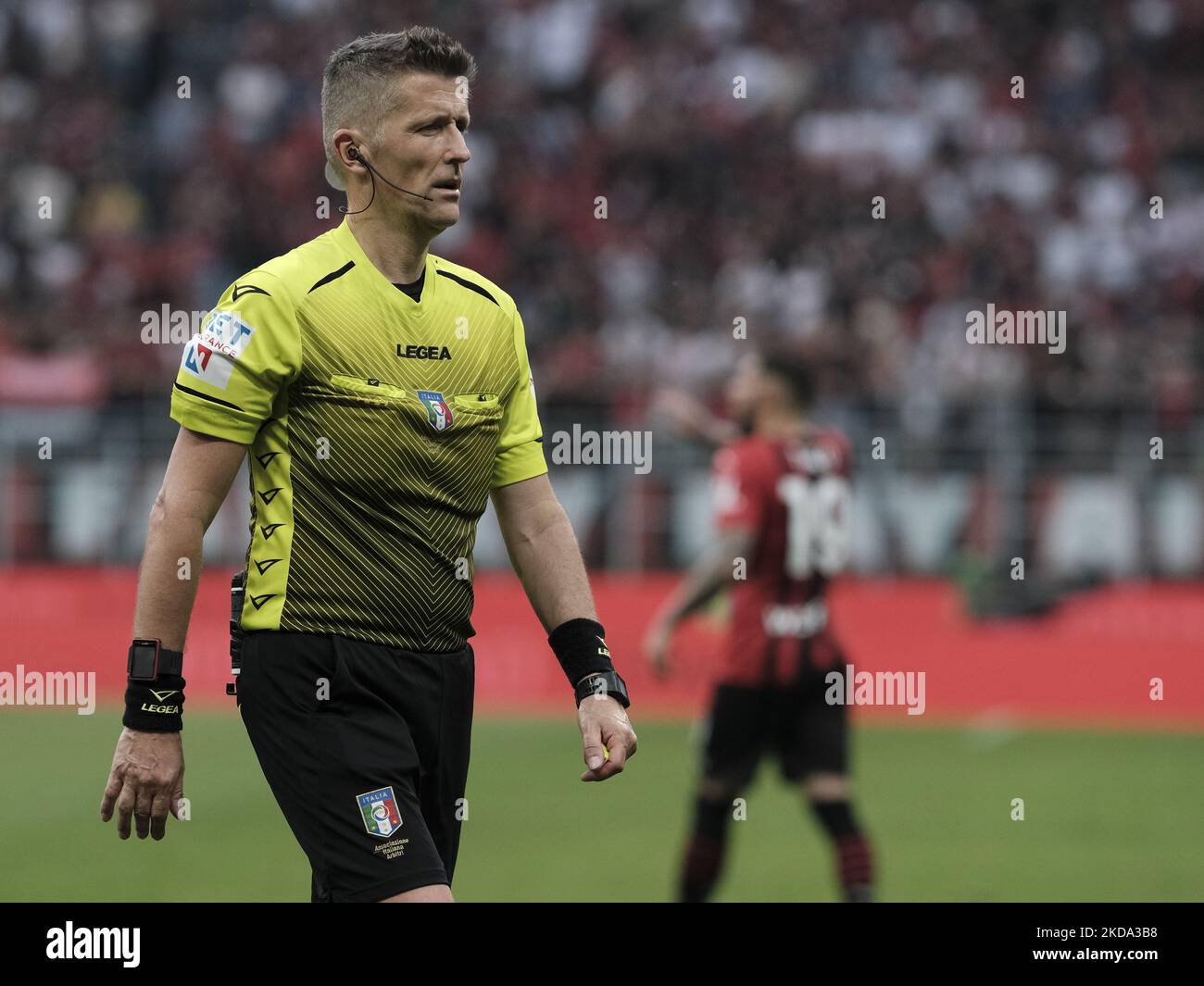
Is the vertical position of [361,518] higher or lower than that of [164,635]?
higher

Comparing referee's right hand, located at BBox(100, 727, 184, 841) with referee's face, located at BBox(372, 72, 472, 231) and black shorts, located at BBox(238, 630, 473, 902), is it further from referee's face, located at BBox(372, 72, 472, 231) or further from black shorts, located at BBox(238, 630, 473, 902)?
referee's face, located at BBox(372, 72, 472, 231)

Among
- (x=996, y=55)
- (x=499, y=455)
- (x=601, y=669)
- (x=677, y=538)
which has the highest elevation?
(x=996, y=55)

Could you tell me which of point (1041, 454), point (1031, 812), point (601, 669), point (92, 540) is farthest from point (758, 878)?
point (92, 540)

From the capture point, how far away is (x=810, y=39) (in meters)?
20.9

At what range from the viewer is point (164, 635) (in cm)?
383

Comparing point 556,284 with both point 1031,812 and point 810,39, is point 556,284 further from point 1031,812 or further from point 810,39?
point 1031,812

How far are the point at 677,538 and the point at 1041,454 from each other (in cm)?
292

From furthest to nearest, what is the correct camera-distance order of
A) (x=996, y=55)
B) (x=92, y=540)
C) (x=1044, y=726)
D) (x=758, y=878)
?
(x=996, y=55) < (x=92, y=540) < (x=1044, y=726) < (x=758, y=878)

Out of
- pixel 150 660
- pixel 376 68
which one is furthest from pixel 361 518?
pixel 376 68

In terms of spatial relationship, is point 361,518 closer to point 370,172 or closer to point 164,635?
point 164,635

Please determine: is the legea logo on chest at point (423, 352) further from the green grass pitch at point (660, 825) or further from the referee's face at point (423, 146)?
the green grass pitch at point (660, 825)

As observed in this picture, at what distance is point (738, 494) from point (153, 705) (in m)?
4.20

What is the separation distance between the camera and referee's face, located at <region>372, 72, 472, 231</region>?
4.08 m
